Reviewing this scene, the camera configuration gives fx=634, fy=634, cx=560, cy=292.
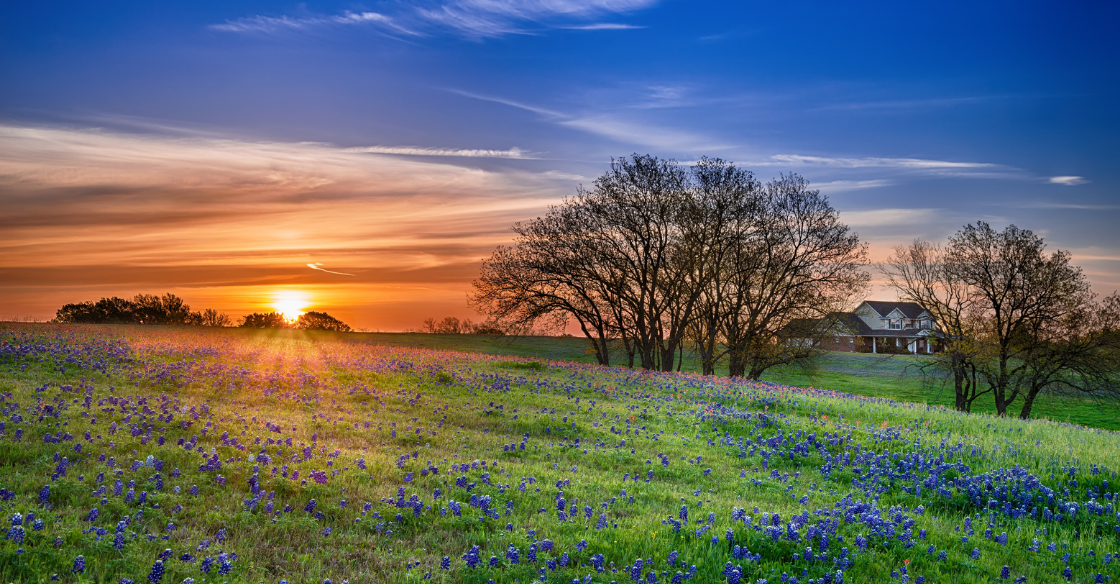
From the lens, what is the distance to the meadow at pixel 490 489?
6.72 m

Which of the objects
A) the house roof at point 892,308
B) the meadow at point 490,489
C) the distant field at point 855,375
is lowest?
the distant field at point 855,375

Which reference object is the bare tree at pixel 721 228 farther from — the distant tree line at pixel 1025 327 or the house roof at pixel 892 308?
the house roof at pixel 892 308

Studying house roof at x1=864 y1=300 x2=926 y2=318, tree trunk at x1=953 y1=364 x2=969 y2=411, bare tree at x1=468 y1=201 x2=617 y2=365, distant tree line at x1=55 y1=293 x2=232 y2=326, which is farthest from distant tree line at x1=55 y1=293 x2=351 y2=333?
house roof at x1=864 y1=300 x2=926 y2=318

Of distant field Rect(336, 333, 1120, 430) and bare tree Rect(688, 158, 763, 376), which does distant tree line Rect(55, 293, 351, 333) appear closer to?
distant field Rect(336, 333, 1120, 430)

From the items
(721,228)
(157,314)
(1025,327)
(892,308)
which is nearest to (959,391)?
(1025,327)

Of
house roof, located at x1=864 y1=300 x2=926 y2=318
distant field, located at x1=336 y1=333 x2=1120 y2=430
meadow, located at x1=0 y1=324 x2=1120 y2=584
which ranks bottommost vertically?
distant field, located at x1=336 y1=333 x2=1120 y2=430

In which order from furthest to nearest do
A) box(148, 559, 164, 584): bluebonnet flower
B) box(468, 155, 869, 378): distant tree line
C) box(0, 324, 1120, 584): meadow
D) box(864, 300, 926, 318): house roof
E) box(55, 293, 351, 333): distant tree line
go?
1. box(864, 300, 926, 318): house roof
2. box(55, 293, 351, 333): distant tree line
3. box(468, 155, 869, 378): distant tree line
4. box(0, 324, 1120, 584): meadow
5. box(148, 559, 164, 584): bluebonnet flower

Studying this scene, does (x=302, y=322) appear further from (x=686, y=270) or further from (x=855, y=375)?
(x=855, y=375)

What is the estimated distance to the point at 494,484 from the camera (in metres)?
9.44

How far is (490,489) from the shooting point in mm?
9172

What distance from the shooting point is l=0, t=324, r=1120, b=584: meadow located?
6.72 meters

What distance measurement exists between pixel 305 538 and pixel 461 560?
1.89 metres

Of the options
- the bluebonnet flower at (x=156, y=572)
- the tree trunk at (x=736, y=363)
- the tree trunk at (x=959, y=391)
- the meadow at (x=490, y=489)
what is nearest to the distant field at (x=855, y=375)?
the tree trunk at (x=959, y=391)

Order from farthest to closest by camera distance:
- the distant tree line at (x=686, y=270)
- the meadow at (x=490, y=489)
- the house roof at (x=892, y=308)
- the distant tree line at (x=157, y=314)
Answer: the house roof at (x=892, y=308)
the distant tree line at (x=157, y=314)
the distant tree line at (x=686, y=270)
the meadow at (x=490, y=489)
